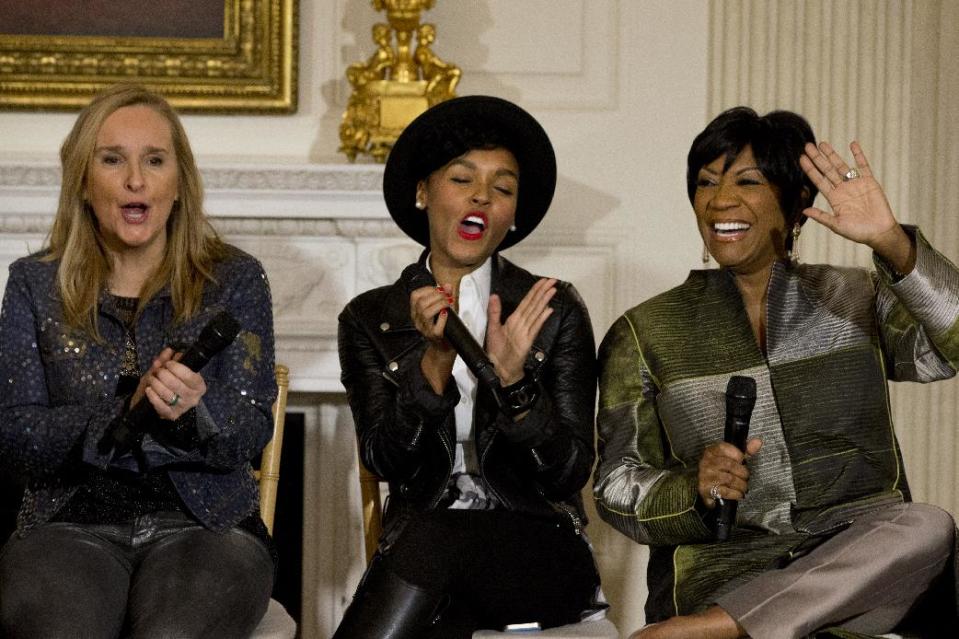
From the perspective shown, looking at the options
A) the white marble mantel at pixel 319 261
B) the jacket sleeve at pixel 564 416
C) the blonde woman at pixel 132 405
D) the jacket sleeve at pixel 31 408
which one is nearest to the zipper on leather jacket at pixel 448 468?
the jacket sleeve at pixel 564 416

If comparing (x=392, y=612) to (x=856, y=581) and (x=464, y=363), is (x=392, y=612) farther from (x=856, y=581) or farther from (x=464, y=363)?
(x=856, y=581)

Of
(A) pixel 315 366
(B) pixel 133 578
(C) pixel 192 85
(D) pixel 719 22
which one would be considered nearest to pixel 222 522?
(B) pixel 133 578

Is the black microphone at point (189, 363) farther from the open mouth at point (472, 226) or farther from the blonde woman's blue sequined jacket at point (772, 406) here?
the blonde woman's blue sequined jacket at point (772, 406)

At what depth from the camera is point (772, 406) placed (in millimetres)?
2629

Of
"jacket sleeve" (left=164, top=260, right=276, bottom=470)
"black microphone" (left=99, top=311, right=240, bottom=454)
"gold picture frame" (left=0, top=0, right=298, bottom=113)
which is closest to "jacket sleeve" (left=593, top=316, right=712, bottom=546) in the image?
"jacket sleeve" (left=164, top=260, right=276, bottom=470)

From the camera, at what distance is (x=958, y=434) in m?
3.79

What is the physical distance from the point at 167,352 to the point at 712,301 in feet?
3.53

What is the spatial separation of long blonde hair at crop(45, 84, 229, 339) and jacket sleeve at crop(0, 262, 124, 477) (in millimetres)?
72

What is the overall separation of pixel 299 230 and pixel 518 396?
1.34 metres

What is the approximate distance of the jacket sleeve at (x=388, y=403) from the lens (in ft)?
8.20

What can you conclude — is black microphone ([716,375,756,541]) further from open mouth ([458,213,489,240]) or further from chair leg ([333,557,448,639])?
open mouth ([458,213,489,240])

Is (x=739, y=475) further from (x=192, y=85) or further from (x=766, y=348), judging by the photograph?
(x=192, y=85)

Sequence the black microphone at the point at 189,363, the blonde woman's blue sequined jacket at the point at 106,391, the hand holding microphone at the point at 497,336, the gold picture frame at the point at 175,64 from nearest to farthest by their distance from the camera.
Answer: the black microphone at the point at 189,363, the hand holding microphone at the point at 497,336, the blonde woman's blue sequined jacket at the point at 106,391, the gold picture frame at the point at 175,64

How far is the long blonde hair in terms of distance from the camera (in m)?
2.61
